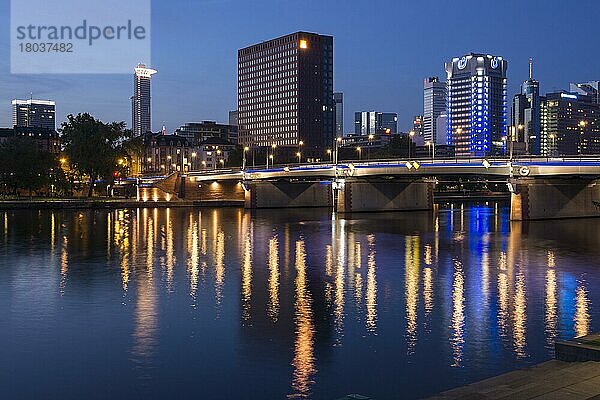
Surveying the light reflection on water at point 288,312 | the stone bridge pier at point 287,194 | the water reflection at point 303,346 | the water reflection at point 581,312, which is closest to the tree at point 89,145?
the stone bridge pier at point 287,194

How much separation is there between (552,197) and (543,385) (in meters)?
81.0

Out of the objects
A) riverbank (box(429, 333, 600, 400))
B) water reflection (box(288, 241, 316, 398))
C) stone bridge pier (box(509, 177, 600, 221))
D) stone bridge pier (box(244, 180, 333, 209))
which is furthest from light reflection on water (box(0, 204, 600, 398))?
stone bridge pier (box(244, 180, 333, 209))

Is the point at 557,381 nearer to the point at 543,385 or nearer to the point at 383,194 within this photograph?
the point at 543,385

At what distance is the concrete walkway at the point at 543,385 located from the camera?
14672mm

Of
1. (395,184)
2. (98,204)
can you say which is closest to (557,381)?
(395,184)

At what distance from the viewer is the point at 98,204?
130625mm

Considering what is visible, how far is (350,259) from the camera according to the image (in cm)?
5122

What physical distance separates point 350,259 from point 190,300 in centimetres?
1927

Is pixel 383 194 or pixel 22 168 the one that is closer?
pixel 383 194

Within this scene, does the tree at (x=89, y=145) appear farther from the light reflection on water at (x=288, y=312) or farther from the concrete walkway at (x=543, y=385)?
the concrete walkway at (x=543, y=385)

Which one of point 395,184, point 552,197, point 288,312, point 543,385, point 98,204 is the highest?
point 395,184

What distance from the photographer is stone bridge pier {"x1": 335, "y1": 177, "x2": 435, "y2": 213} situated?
112250 mm

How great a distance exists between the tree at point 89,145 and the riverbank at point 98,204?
11.7 meters

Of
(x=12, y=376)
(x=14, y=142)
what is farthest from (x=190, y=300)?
(x=14, y=142)
